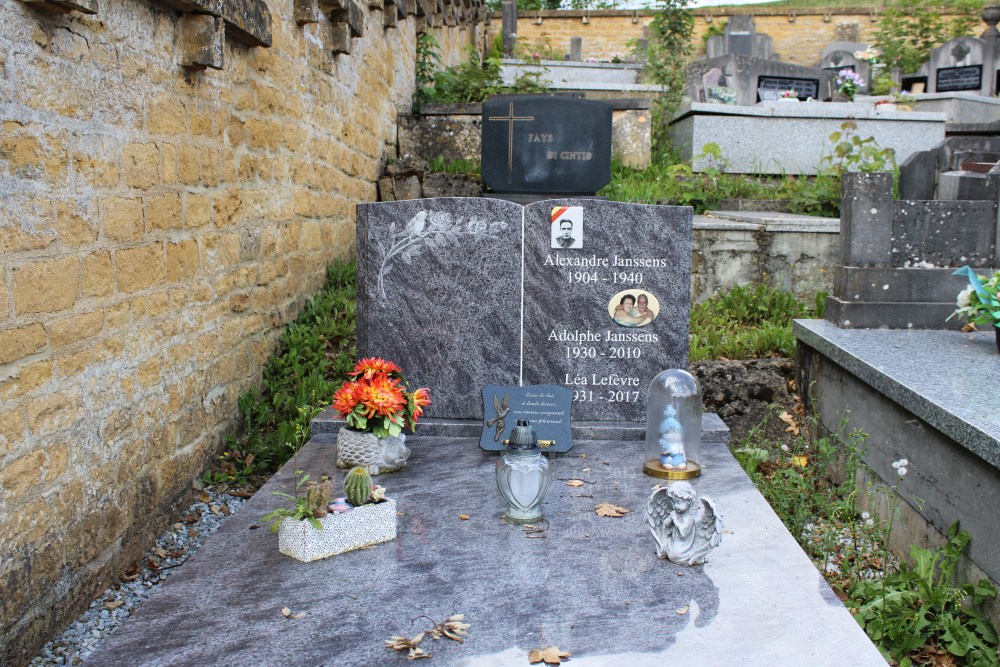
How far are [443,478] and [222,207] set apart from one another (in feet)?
6.00

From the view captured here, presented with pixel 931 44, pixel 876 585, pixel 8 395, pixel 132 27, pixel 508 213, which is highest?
pixel 931 44

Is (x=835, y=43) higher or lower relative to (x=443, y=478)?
higher

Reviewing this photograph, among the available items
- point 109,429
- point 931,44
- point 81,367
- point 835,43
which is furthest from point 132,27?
point 835,43

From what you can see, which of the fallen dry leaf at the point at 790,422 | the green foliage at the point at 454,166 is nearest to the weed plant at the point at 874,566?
the fallen dry leaf at the point at 790,422

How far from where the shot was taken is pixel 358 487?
254cm

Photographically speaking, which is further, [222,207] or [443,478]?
[222,207]

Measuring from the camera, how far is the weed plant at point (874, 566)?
284 cm

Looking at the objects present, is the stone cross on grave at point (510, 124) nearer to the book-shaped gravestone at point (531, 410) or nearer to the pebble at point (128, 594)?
the book-shaped gravestone at point (531, 410)

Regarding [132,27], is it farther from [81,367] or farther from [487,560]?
[487,560]

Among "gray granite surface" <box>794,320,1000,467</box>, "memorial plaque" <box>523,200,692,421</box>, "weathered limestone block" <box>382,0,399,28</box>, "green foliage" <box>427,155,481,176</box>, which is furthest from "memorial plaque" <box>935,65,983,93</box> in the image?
"memorial plaque" <box>523,200,692,421</box>

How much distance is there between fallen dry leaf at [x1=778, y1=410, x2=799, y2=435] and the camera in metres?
4.79

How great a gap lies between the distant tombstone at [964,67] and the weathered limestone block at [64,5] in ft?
51.0

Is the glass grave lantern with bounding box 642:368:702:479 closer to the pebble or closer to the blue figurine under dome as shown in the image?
the blue figurine under dome

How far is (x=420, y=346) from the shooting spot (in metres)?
3.83
